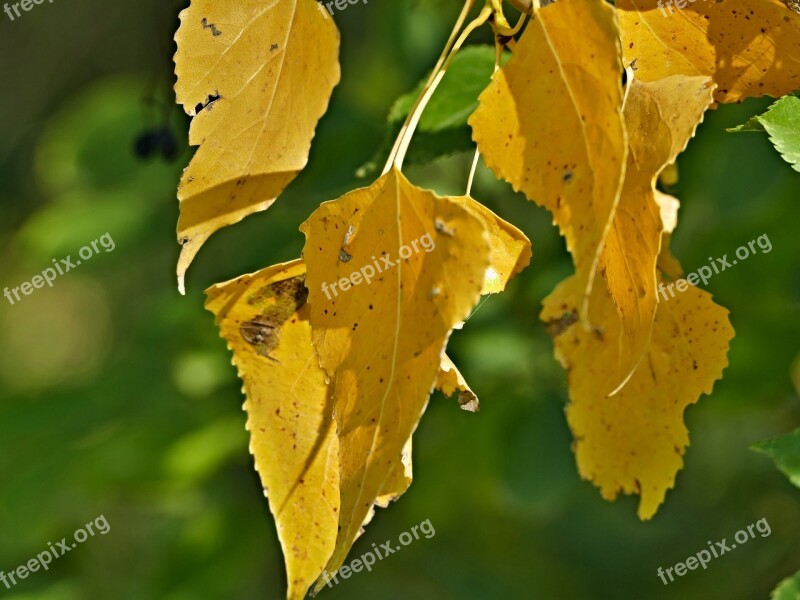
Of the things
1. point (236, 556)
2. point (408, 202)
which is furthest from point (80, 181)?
point (408, 202)

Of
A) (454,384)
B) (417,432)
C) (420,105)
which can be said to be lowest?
(417,432)

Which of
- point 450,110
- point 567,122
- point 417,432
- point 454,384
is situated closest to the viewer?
point 567,122

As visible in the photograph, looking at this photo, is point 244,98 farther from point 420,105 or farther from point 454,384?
point 454,384

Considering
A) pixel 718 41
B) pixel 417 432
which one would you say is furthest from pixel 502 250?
pixel 417 432

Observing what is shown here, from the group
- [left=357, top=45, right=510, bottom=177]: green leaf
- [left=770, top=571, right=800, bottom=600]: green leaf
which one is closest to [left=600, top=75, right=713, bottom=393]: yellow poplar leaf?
[left=770, top=571, right=800, bottom=600]: green leaf

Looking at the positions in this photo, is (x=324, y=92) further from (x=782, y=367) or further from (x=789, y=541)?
(x=789, y=541)

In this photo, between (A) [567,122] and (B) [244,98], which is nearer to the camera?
(A) [567,122]

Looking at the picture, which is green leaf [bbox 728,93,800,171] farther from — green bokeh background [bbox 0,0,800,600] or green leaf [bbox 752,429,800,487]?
green bokeh background [bbox 0,0,800,600]
